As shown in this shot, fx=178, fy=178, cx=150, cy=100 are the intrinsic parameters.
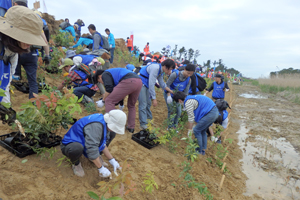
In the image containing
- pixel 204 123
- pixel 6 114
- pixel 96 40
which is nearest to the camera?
pixel 6 114

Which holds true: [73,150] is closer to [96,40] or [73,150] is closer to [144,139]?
[144,139]

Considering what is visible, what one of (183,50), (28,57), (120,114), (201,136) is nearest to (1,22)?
(120,114)

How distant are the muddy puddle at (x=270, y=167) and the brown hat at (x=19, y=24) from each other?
12.5 feet

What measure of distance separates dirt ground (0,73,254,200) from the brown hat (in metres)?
0.78

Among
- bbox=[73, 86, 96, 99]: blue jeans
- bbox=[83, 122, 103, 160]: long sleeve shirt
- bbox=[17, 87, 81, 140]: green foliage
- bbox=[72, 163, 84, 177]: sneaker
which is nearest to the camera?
bbox=[17, 87, 81, 140]: green foliage

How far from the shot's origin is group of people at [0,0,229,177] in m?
1.38

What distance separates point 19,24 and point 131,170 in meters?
2.17

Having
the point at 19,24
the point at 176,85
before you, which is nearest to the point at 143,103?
the point at 176,85

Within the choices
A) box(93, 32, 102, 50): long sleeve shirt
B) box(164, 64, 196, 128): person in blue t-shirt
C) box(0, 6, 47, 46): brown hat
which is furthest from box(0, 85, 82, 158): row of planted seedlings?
box(93, 32, 102, 50): long sleeve shirt

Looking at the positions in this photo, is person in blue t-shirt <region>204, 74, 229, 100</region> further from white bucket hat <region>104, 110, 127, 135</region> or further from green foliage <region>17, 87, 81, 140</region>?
green foliage <region>17, 87, 81, 140</region>

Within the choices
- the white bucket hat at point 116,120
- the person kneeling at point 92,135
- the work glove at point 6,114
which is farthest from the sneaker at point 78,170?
the work glove at point 6,114

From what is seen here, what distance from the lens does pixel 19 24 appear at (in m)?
1.33

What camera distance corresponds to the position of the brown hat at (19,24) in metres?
1.32

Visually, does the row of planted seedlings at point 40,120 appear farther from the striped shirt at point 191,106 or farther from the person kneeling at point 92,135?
the striped shirt at point 191,106
